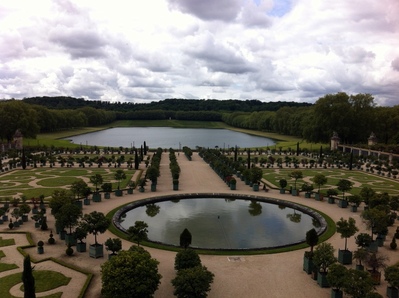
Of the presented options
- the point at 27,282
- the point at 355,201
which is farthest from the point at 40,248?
the point at 355,201

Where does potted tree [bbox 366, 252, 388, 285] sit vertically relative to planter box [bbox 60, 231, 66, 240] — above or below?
above

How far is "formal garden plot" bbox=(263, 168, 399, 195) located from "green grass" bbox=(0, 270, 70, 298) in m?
28.7

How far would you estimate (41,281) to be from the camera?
17172 mm

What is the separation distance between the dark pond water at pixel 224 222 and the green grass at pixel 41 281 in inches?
301

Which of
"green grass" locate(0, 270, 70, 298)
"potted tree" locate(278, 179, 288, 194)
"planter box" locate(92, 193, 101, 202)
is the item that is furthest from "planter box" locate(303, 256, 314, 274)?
"planter box" locate(92, 193, 101, 202)

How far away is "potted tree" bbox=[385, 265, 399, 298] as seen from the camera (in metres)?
15.4

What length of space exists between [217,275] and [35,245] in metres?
11.4

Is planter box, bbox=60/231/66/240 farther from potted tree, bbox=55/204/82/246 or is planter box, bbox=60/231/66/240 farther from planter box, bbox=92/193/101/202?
planter box, bbox=92/193/101/202

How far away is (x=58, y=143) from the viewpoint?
291ft

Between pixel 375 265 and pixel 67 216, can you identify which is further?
pixel 67 216

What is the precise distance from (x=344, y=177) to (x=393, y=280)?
34525 mm

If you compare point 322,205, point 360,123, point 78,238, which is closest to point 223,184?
Result: point 322,205

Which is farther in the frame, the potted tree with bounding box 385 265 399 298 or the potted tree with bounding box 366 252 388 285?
the potted tree with bounding box 366 252 388 285

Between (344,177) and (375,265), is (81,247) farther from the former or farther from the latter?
(344,177)
